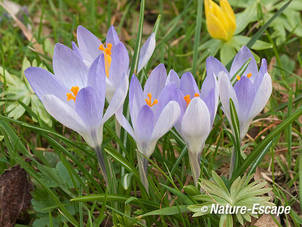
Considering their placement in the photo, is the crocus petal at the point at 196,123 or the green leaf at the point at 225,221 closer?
the crocus petal at the point at 196,123

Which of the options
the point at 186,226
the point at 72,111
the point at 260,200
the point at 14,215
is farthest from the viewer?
the point at 14,215

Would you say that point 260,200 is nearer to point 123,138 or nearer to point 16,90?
point 123,138

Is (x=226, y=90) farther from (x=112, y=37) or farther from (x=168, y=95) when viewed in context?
(x=112, y=37)

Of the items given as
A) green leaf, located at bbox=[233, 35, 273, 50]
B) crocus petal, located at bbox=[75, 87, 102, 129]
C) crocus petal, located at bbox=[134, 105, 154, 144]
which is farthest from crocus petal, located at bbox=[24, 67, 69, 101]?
green leaf, located at bbox=[233, 35, 273, 50]

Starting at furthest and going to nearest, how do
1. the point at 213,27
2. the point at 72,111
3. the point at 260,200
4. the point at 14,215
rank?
the point at 213,27, the point at 14,215, the point at 260,200, the point at 72,111

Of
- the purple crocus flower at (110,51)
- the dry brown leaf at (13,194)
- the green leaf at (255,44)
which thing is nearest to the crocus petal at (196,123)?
the purple crocus flower at (110,51)

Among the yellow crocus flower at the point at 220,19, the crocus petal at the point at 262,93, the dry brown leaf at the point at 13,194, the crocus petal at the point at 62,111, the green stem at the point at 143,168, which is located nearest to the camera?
the crocus petal at the point at 62,111

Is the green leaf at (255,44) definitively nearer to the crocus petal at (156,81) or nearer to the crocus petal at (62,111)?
the crocus petal at (156,81)

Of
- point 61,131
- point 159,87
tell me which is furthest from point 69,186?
point 159,87
